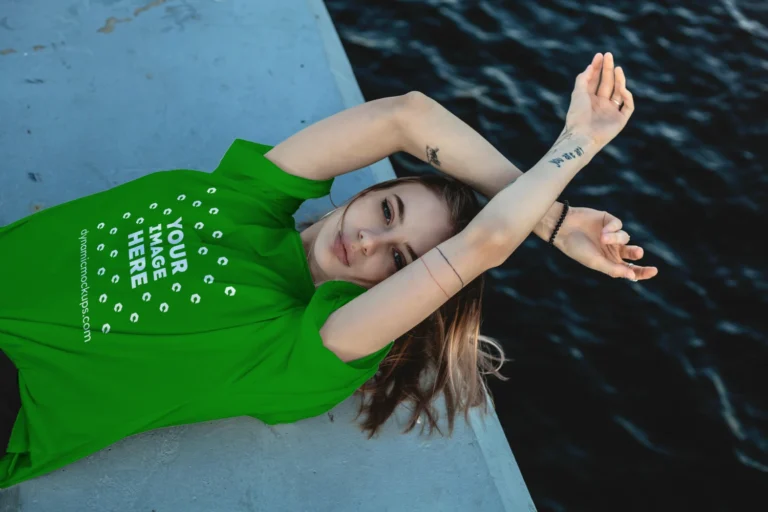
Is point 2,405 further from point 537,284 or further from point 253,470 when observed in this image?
point 537,284

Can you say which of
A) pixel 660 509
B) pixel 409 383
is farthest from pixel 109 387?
pixel 660 509

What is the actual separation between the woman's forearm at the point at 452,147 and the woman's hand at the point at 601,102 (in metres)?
0.32

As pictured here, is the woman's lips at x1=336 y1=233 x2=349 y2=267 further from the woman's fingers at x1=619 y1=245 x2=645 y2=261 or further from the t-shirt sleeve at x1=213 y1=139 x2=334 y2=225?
the woman's fingers at x1=619 y1=245 x2=645 y2=261

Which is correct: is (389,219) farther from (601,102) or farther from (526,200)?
(601,102)

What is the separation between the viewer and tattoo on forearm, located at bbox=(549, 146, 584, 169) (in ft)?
9.72

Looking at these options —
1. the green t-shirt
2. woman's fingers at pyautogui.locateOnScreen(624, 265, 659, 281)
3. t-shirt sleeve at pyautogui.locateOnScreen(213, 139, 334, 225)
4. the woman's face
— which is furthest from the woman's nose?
woman's fingers at pyautogui.locateOnScreen(624, 265, 659, 281)

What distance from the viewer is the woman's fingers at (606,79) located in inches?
125

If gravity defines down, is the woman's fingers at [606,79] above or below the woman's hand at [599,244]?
above

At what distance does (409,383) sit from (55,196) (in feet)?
6.09

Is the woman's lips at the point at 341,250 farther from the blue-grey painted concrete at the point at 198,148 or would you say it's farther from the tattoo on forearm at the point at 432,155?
the blue-grey painted concrete at the point at 198,148

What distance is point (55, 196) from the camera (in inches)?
149

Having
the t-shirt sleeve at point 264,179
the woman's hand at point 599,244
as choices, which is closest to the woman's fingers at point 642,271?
the woman's hand at point 599,244

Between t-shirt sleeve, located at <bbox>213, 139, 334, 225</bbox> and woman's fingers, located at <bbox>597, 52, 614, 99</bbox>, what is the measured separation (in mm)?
1156

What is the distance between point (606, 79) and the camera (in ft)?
10.5
